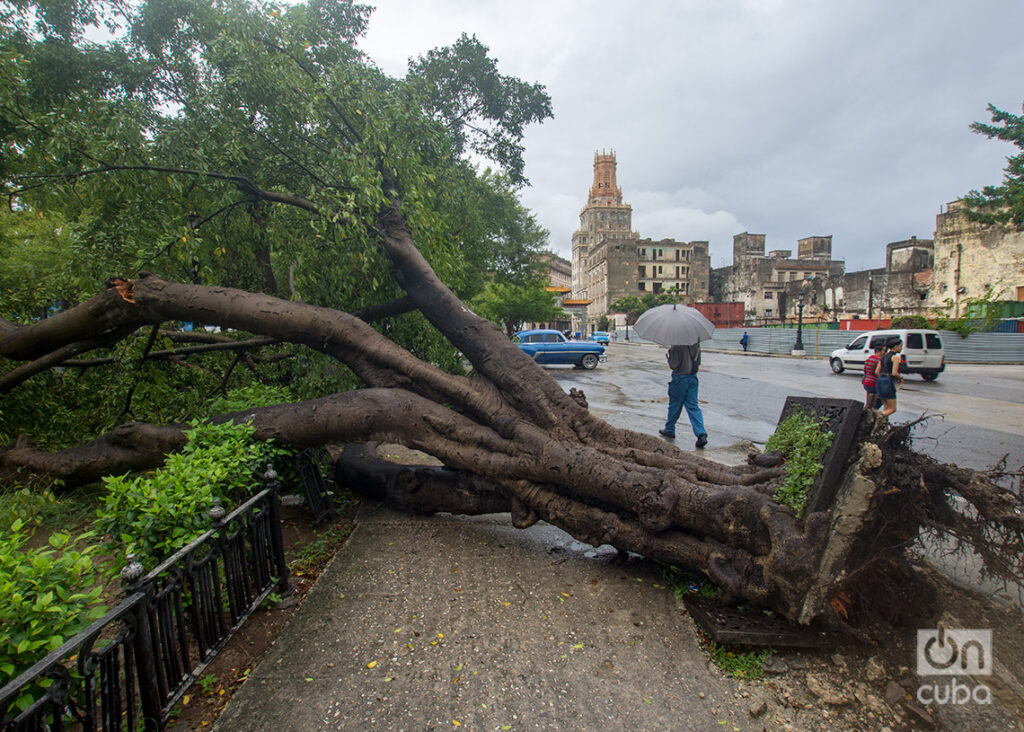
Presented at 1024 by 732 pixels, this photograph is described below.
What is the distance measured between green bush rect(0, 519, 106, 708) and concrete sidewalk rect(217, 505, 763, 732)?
931 millimetres

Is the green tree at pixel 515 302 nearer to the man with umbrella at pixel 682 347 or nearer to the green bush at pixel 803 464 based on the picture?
the man with umbrella at pixel 682 347

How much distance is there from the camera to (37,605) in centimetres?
175

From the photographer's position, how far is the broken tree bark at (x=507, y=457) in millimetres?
2812

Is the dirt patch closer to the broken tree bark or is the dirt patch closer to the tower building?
the broken tree bark

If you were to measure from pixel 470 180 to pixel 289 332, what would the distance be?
29.1 ft

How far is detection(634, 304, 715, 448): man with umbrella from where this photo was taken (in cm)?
714

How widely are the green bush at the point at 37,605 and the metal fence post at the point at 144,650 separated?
14 cm

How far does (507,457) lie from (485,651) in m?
1.57

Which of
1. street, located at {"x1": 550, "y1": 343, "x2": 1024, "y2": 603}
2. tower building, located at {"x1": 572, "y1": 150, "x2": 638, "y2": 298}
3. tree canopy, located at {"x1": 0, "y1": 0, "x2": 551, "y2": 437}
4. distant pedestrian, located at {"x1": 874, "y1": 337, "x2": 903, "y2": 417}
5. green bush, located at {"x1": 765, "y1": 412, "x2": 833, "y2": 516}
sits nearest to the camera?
green bush, located at {"x1": 765, "y1": 412, "x2": 833, "y2": 516}

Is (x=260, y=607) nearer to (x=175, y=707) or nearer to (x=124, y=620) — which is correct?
(x=175, y=707)

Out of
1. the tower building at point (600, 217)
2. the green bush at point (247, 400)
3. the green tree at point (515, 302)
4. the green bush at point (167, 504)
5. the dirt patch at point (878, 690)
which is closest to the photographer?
the dirt patch at point (878, 690)

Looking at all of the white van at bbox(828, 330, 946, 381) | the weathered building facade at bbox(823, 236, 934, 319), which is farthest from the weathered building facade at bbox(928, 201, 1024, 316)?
the white van at bbox(828, 330, 946, 381)

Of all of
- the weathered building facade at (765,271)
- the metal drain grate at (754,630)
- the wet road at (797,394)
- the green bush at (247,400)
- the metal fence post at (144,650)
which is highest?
the weathered building facade at (765,271)

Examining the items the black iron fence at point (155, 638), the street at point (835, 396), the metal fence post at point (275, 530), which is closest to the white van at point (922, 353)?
the street at point (835, 396)
